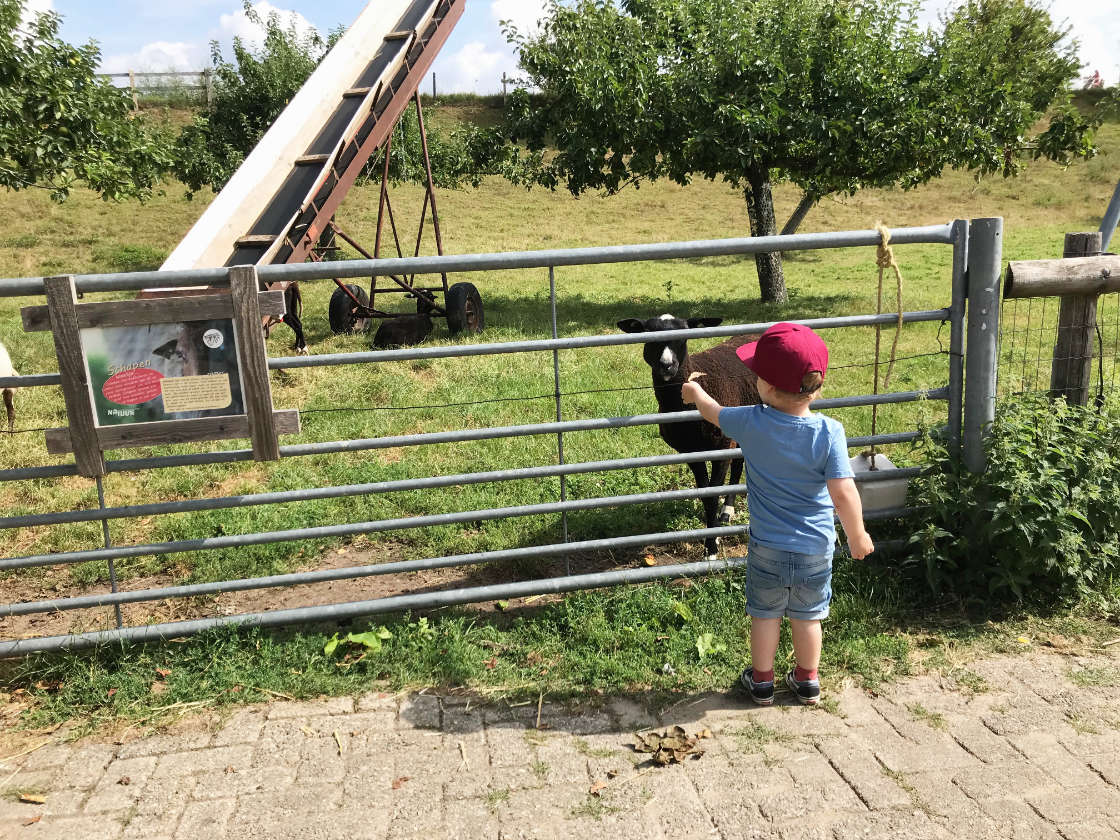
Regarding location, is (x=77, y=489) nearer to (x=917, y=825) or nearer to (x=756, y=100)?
(x=917, y=825)

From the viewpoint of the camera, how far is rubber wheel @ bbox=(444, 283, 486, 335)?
1193cm

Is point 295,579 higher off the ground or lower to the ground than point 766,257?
lower

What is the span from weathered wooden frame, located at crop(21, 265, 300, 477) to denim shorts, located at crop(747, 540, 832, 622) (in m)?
2.16

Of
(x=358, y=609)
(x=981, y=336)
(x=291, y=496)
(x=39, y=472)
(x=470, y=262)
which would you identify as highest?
(x=470, y=262)

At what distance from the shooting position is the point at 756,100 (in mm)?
13188

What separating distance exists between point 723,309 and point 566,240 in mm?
10114

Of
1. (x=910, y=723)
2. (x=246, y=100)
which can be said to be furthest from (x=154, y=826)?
(x=246, y=100)

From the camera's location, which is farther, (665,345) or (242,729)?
(665,345)

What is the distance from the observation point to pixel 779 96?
12953 millimetres

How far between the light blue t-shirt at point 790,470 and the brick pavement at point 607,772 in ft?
2.50

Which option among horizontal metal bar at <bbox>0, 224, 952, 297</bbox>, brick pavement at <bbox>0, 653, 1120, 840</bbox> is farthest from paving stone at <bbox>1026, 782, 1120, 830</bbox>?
horizontal metal bar at <bbox>0, 224, 952, 297</bbox>

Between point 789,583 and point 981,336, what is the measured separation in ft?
6.15

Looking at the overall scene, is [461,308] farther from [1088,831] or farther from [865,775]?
[1088,831]

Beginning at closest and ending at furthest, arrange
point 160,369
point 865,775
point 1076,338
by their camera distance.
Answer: point 865,775
point 160,369
point 1076,338
